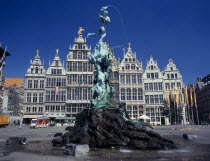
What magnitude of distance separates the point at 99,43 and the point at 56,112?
37.9 metres

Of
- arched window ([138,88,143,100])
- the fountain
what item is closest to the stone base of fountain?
the fountain

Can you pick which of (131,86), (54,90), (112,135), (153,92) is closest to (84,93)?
(54,90)

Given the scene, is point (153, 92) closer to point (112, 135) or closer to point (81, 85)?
point (81, 85)

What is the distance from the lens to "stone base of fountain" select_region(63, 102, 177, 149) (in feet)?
41.9

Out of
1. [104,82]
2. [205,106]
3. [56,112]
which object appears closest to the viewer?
[104,82]

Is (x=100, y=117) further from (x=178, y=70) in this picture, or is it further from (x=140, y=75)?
(x=178, y=70)

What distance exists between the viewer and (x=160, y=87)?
56812mm

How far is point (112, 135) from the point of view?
13656mm

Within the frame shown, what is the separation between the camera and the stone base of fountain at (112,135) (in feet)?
41.9

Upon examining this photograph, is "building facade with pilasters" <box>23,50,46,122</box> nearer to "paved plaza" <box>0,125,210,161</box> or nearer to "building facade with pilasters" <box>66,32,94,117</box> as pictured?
"building facade with pilasters" <box>66,32,94,117</box>

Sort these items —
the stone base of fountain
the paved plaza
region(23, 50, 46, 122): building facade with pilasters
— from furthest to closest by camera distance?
region(23, 50, 46, 122): building facade with pilasters
the stone base of fountain
the paved plaza

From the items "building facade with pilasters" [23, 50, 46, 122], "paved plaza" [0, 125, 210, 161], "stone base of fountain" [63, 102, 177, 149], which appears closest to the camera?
"paved plaza" [0, 125, 210, 161]

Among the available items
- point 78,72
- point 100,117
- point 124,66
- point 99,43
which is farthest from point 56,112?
point 100,117

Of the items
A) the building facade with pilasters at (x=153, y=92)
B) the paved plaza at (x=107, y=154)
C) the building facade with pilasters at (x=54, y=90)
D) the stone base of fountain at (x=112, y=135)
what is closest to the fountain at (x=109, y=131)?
the stone base of fountain at (x=112, y=135)
